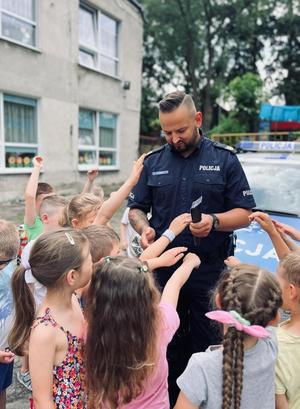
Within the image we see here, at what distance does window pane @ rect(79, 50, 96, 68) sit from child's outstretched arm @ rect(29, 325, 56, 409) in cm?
1108

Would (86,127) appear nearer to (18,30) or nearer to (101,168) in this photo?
(101,168)

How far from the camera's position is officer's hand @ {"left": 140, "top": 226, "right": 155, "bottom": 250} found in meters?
2.31

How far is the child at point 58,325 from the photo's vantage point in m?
1.54

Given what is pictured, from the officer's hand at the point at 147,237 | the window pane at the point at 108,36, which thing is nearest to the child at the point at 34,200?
the officer's hand at the point at 147,237

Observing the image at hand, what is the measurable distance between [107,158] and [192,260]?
1149 cm

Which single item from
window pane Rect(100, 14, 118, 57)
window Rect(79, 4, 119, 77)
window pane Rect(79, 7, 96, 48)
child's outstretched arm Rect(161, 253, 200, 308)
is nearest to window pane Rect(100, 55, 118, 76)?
window Rect(79, 4, 119, 77)

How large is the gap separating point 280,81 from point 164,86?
8005 millimetres

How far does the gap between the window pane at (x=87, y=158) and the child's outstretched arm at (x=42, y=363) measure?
34.6ft

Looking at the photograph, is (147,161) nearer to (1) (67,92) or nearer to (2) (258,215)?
(2) (258,215)

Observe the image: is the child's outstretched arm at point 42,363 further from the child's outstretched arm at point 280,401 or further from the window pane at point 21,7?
the window pane at point 21,7

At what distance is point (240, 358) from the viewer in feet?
4.66

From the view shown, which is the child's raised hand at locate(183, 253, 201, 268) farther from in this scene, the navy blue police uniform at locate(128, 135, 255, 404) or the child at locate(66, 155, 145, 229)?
the child at locate(66, 155, 145, 229)

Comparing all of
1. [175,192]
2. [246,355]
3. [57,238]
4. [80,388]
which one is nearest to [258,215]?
[175,192]

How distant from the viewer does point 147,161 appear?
100.0 inches
